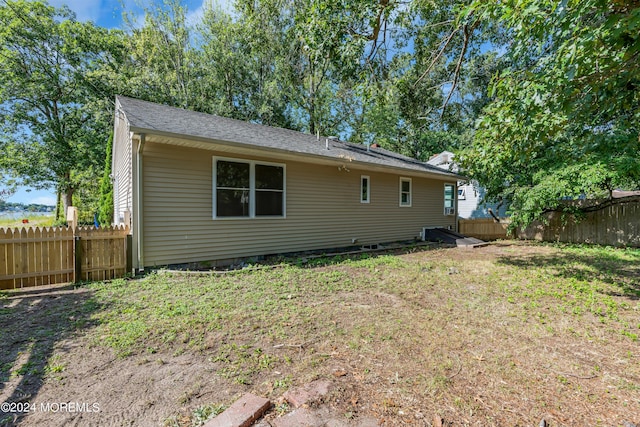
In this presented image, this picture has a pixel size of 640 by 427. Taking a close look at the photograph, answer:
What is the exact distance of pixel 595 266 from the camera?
7.39m

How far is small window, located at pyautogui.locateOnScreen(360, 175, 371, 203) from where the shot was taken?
9.94 m

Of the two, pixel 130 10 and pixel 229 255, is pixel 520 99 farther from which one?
pixel 130 10

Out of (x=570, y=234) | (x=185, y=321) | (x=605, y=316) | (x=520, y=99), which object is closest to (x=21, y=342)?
(x=185, y=321)

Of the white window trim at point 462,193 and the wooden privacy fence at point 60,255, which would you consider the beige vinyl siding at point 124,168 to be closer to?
the wooden privacy fence at point 60,255

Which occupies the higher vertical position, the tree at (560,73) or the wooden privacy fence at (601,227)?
the tree at (560,73)

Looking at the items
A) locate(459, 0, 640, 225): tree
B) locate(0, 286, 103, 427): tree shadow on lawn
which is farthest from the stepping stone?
locate(459, 0, 640, 225): tree

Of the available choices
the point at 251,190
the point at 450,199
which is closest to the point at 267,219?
the point at 251,190

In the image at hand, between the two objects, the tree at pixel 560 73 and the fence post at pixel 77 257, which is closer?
the tree at pixel 560 73

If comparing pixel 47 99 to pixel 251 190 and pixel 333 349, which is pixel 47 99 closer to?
pixel 251 190

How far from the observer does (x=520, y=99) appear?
4.16m

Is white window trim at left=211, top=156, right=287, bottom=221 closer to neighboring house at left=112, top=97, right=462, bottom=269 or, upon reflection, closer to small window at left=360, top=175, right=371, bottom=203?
neighboring house at left=112, top=97, right=462, bottom=269

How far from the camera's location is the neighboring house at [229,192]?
5.89 metres

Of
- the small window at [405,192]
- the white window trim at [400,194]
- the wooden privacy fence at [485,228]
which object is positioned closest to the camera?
the white window trim at [400,194]

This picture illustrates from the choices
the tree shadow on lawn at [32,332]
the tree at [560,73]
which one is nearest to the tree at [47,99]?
the tree shadow on lawn at [32,332]
